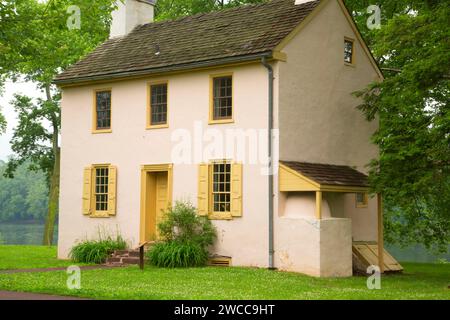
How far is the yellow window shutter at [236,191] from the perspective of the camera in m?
21.1

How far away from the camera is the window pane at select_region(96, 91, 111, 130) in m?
25.0

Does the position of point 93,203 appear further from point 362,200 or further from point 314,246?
point 362,200

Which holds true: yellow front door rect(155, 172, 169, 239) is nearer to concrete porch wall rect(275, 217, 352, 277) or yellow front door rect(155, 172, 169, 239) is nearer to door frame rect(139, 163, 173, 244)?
door frame rect(139, 163, 173, 244)

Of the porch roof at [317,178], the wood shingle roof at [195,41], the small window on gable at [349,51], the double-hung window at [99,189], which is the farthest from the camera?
the double-hung window at [99,189]

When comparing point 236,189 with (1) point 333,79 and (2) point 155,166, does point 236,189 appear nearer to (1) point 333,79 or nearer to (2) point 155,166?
(2) point 155,166

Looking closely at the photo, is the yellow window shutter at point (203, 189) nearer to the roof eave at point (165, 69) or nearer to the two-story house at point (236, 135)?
A: the two-story house at point (236, 135)

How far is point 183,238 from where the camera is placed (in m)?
21.4

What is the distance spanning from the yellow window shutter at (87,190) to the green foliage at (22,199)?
8657 centimetres

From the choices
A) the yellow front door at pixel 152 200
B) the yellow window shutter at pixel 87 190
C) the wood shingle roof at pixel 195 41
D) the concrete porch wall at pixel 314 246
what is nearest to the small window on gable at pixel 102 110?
the wood shingle roof at pixel 195 41

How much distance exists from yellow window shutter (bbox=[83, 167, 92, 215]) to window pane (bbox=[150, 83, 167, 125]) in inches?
120

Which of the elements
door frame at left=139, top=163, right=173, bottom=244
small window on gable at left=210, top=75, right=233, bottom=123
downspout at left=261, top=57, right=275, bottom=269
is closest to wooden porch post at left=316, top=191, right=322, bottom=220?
downspout at left=261, top=57, right=275, bottom=269

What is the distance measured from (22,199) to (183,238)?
98538mm
